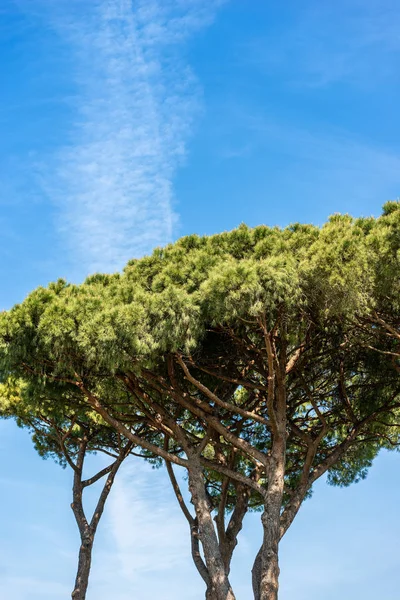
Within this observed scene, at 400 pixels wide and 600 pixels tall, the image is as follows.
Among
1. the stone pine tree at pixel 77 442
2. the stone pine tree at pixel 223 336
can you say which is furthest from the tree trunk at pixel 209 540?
the stone pine tree at pixel 77 442

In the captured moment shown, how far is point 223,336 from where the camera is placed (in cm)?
1380

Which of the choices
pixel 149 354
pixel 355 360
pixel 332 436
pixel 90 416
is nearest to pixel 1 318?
pixel 149 354

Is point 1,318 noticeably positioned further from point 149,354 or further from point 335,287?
point 335,287

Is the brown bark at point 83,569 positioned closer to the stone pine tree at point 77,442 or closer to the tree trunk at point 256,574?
the stone pine tree at point 77,442

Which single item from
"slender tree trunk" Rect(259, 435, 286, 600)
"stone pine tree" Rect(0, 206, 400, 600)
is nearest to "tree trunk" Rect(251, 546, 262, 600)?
"stone pine tree" Rect(0, 206, 400, 600)

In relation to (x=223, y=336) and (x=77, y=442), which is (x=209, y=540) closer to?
(x=223, y=336)

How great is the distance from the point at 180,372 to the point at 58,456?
638cm

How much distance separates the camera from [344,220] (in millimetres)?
12656

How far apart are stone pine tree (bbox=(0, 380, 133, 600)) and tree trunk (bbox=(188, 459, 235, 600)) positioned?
11.8 ft

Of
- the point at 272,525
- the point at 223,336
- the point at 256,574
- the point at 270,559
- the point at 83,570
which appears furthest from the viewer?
the point at 83,570

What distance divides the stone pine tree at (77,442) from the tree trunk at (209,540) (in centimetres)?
360

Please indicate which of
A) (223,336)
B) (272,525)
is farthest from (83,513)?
(223,336)

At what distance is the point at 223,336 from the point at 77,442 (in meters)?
6.86

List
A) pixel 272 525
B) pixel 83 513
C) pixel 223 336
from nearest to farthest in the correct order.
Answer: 1. pixel 272 525
2. pixel 223 336
3. pixel 83 513
